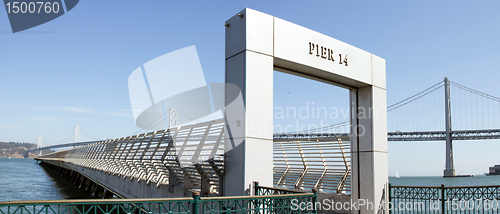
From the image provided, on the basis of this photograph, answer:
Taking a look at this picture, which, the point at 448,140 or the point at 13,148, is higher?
the point at 448,140

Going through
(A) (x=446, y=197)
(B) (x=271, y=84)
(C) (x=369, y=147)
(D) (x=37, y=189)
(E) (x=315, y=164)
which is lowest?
(D) (x=37, y=189)

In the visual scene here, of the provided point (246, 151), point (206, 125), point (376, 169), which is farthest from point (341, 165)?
point (246, 151)

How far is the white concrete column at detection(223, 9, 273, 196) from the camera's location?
5.65 metres

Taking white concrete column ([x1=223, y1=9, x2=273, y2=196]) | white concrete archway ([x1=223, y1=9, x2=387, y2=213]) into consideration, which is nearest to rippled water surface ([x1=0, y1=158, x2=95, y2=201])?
white concrete archway ([x1=223, y1=9, x2=387, y2=213])

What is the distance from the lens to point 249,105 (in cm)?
572

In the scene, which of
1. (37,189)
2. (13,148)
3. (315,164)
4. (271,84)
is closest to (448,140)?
(315,164)

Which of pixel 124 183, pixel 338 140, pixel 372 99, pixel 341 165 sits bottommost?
pixel 124 183

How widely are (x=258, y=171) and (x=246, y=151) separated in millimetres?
421

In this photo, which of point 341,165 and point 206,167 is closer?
point 206,167

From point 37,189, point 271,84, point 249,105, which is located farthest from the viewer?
point 37,189

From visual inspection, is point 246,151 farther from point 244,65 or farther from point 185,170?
point 185,170

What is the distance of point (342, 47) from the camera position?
7.45 meters

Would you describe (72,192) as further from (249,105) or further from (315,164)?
(249,105)

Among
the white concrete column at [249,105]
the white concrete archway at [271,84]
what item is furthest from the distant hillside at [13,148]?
the white concrete column at [249,105]
